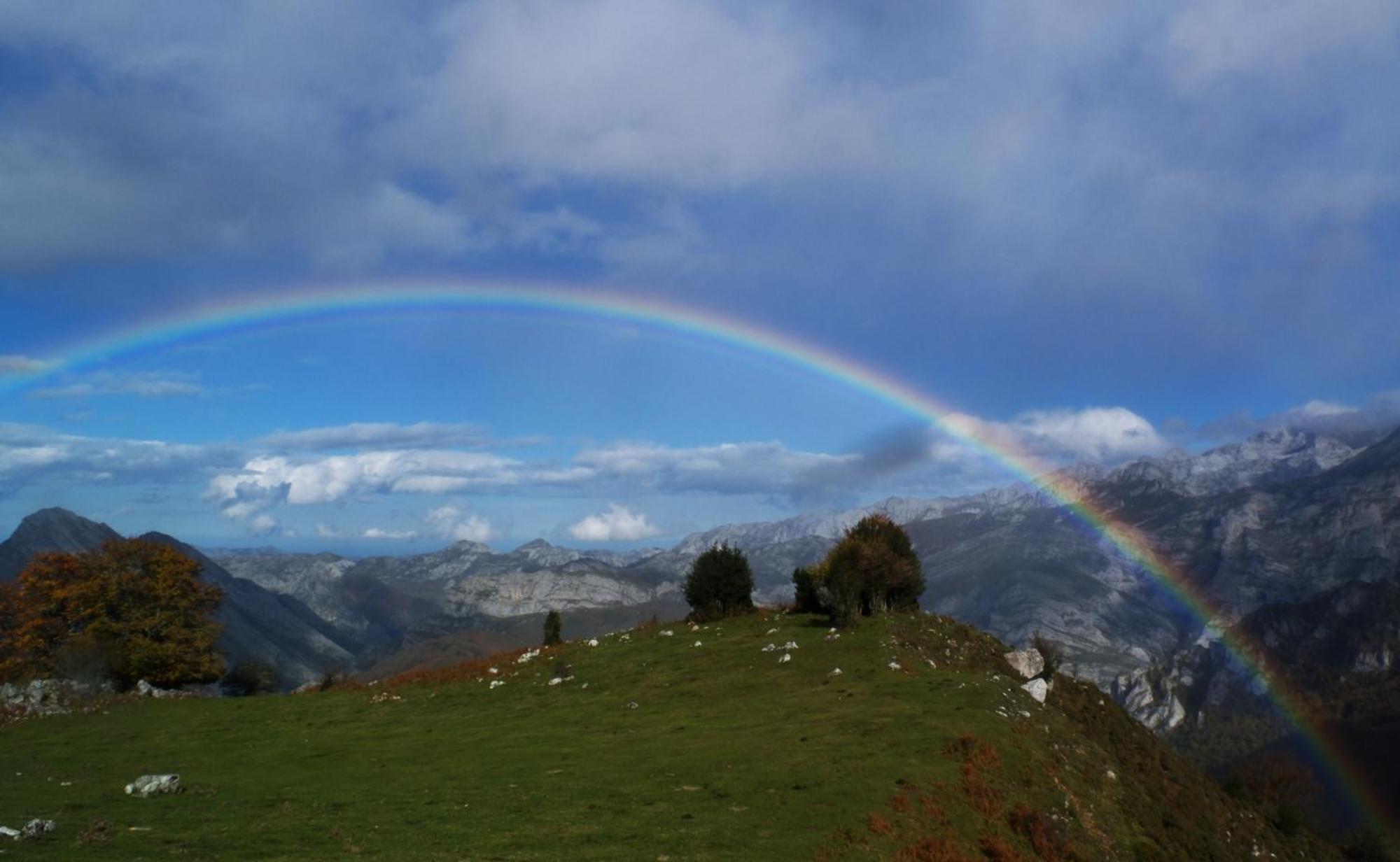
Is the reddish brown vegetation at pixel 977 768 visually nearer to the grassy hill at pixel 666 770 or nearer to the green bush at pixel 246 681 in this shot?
the grassy hill at pixel 666 770

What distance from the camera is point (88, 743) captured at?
44781mm

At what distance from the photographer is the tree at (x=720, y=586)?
257ft

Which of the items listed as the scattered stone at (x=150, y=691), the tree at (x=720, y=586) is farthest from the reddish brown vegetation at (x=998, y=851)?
the scattered stone at (x=150, y=691)

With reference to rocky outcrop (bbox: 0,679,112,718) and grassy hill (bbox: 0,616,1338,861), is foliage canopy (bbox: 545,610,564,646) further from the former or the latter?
rocky outcrop (bbox: 0,679,112,718)

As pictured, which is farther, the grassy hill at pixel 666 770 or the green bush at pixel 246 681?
the green bush at pixel 246 681

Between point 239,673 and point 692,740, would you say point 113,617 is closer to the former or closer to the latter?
point 239,673

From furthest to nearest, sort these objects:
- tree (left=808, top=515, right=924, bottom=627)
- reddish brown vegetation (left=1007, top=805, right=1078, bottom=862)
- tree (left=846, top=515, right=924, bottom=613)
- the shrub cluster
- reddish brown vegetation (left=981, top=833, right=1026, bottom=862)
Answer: tree (left=846, top=515, right=924, bottom=613)
the shrub cluster
tree (left=808, top=515, right=924, bottom=627)
reddish brown vegetation (left=1007, top=805, right=1078, bottom=862)
reddish brown vegetation (left=981, top=833, right=1026, bottom=862)

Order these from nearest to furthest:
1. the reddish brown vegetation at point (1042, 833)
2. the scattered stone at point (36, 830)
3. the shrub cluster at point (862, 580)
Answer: the scattered stone at point (36, 830) < the reddish brown vegetation at point (1042, 833) < the shrub cluster at point (862, 580)

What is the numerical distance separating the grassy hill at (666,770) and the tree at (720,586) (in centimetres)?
1866

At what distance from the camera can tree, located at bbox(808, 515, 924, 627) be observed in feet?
207

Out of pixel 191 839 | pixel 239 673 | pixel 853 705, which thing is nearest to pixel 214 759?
pixel 191 839

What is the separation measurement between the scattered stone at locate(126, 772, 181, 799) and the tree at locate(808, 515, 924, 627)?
4344cm

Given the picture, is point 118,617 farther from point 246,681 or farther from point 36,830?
point 36,830

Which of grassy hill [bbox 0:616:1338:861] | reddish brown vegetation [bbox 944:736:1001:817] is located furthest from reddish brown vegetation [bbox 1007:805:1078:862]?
reddish brown vegetation [bbox 944:736:1001:817]
